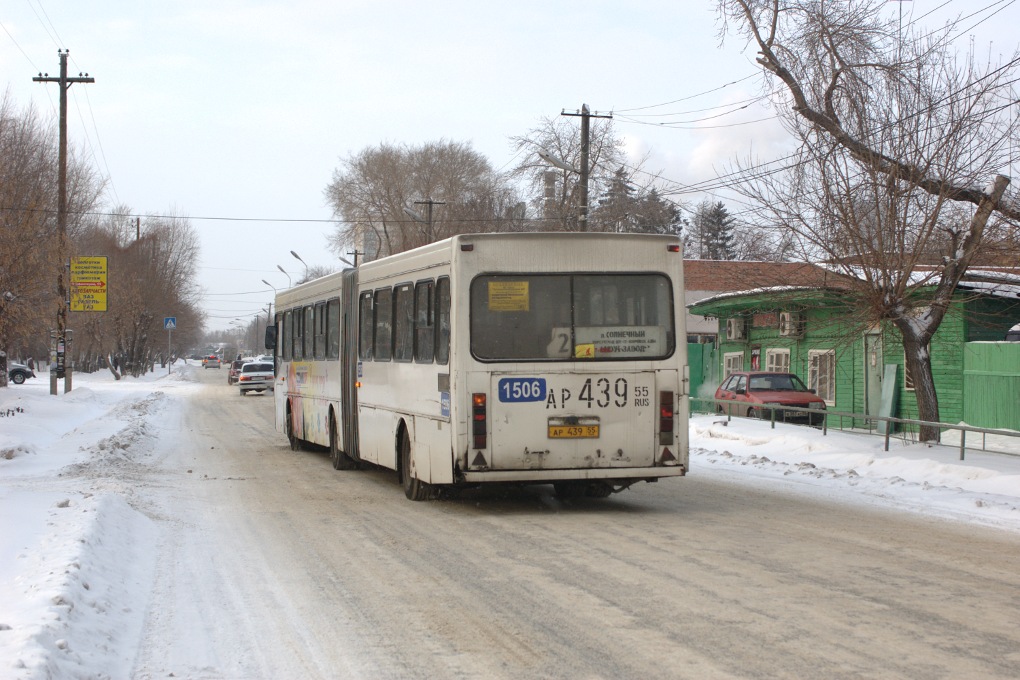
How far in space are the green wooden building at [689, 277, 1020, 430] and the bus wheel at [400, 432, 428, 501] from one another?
25.9ft

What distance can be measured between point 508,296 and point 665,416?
2.13m

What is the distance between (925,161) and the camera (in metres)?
17.6

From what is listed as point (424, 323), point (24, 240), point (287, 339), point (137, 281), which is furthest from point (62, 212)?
point (137, 281)

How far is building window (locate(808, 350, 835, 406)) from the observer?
30.5 m

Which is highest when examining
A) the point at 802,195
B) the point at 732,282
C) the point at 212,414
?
the point at 802,195

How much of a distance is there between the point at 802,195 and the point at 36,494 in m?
12.5

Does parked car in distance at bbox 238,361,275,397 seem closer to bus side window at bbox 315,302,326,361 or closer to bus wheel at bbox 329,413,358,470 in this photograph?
bus side window at bbox 315,302,326,361

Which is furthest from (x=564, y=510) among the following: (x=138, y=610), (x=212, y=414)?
(x=212, y=414)

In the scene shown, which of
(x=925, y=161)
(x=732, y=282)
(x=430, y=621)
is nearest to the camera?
(x=430, y=621)

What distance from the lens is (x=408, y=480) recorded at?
13656 mm

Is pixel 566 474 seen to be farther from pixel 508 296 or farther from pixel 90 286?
pixel 90 286

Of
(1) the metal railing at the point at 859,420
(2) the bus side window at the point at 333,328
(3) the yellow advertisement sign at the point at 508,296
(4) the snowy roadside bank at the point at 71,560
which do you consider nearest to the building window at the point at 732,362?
(1) the metal railing at the point at 859,420

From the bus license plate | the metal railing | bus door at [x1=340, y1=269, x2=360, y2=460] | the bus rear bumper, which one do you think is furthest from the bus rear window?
the metal railing

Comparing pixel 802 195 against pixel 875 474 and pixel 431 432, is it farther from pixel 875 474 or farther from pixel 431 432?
pixel 431 432
